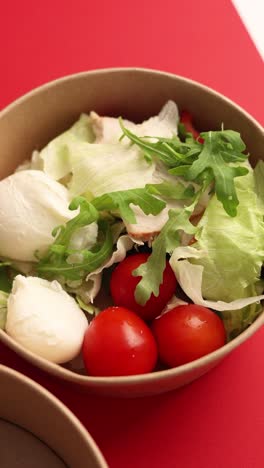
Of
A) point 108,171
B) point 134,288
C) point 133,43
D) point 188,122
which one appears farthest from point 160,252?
point 133,43

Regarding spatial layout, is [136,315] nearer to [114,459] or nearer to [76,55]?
[114,459]

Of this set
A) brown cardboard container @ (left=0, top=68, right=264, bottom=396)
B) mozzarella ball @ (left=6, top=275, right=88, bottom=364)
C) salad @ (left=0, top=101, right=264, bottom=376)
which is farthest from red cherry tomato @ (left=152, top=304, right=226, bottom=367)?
brown cardboard container @ (left=0, top=68, right=264, bottom=396)

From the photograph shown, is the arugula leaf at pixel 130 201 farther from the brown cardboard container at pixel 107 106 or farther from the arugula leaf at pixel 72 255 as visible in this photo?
the brown cardboard container at pixel 107 106

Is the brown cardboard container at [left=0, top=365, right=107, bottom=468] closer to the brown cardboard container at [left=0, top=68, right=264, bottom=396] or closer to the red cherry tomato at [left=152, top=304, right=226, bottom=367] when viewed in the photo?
the red cherry tomato at [left=152, top=304, right=226, bottom=367]

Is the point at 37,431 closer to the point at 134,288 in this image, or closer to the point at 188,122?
the point at 134,288

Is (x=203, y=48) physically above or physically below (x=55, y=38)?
below

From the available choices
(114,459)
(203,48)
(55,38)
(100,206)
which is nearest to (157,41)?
(203,48)
